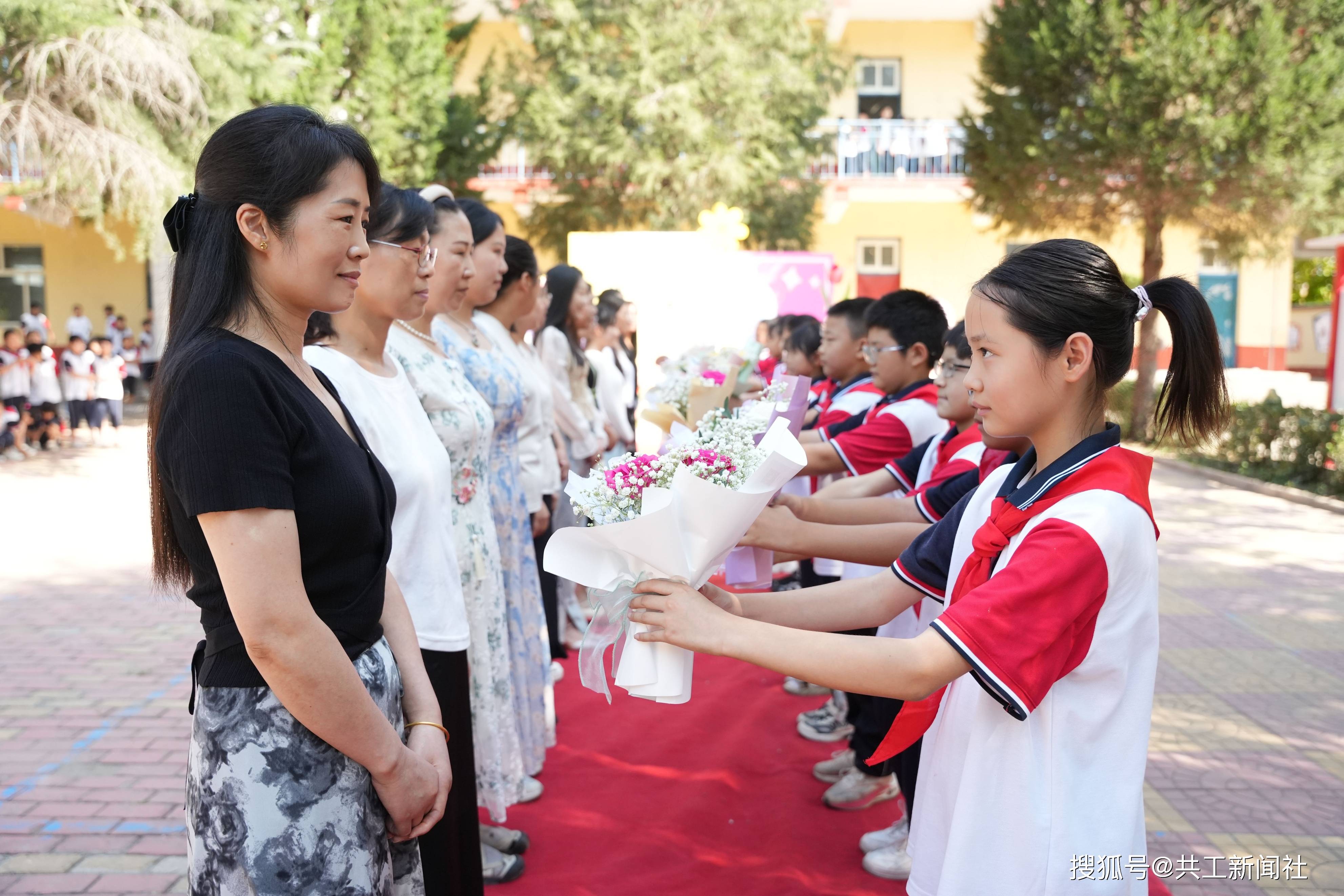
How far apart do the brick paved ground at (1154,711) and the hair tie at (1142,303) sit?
218 centimetres

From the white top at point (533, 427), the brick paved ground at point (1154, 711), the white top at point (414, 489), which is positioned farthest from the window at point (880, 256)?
the white top at point (414, 489)

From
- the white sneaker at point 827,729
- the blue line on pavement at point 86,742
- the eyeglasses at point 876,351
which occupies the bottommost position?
the blue line on pavement at point 86,742

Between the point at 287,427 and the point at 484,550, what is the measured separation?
165 cm

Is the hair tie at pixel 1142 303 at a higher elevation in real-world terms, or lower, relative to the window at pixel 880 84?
lower

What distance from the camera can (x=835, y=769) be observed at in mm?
3928

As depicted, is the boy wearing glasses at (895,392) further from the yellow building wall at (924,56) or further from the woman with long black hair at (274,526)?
the yellow building wall at (924,56)

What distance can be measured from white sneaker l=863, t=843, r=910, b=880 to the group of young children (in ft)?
41.8

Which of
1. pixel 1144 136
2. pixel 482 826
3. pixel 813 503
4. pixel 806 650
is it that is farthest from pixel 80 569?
pixel 1144 136

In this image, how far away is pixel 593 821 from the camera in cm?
356

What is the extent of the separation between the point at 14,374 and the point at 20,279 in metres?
11.7

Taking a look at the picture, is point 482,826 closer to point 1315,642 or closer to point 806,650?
point 806,650

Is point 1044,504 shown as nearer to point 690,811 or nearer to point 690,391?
point 690,391

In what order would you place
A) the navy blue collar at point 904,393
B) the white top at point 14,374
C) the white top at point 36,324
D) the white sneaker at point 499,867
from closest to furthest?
the white sneaker at point 499,867, the navy blue collar at point 904,393, the white top at point 14,374, the white top at point 36,324

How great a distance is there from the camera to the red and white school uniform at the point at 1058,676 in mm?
1578
